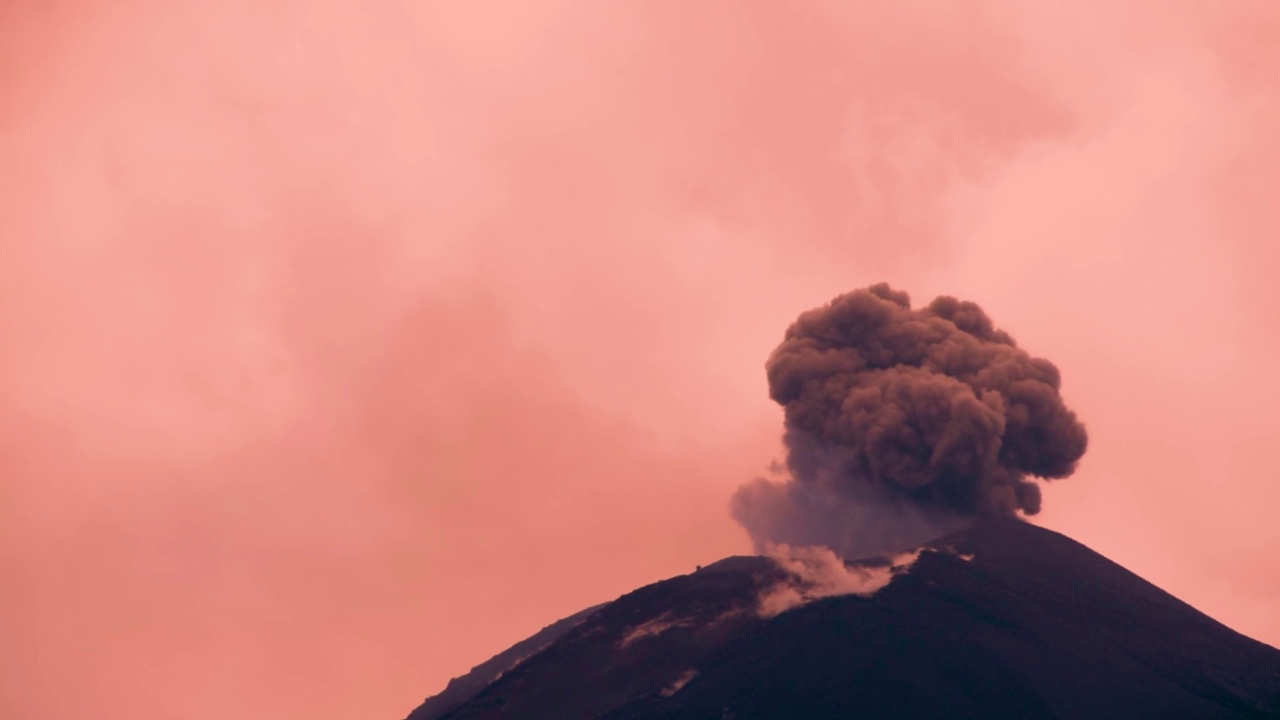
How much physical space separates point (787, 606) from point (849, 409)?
16.0 m

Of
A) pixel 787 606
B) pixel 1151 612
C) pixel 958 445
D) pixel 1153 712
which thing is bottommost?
pixel 1153 712

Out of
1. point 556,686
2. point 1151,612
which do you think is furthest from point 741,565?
point 1151,612

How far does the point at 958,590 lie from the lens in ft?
317

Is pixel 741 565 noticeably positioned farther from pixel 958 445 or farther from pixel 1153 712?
pixel 1153 712

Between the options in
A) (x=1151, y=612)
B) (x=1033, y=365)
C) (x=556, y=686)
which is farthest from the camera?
(x=1033, y=365)

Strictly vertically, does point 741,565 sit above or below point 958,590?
above

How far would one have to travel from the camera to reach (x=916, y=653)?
89.6m

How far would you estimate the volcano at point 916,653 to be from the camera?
85688 millimetres

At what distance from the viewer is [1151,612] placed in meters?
101

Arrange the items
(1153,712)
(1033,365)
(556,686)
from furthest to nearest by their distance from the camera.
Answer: (1033,365), (556,686), (1153,712)

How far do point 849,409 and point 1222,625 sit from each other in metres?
27.2

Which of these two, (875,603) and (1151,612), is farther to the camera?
(1151,612)

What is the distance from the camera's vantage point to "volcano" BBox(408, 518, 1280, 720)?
281 feet

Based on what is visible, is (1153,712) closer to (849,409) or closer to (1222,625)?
(1222,625)
